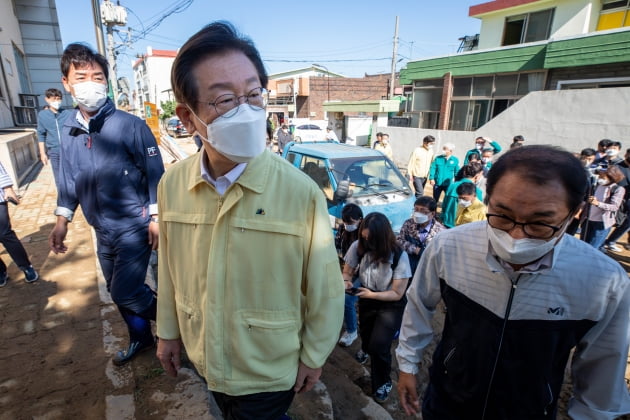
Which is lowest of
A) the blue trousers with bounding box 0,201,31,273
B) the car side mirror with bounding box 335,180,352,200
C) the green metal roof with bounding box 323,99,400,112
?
the blue trousers with bounding box 0,201,31,273

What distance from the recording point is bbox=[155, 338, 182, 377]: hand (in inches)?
65.6

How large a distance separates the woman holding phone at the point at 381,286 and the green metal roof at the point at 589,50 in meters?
12.0

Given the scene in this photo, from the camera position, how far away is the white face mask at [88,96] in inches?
91.1

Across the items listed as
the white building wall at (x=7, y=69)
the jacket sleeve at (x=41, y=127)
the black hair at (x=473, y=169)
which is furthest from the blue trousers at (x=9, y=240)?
the white building wall at (x=7, y=69)

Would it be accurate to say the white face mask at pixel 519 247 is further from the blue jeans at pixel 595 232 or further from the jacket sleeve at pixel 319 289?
the blue jeans at pixel 595 232

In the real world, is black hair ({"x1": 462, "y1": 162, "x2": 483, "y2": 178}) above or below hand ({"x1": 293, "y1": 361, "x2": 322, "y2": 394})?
above

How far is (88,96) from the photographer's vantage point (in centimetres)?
231

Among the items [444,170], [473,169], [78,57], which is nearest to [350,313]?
[78,57]

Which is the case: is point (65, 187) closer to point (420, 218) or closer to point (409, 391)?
point (409, 391)

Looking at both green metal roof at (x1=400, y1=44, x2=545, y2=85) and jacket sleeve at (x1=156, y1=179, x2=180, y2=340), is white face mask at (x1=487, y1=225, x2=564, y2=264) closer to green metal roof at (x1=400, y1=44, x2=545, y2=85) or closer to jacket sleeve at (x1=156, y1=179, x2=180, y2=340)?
jacket sleeve at (x1=156, y1=179, x2=180, y2=340)

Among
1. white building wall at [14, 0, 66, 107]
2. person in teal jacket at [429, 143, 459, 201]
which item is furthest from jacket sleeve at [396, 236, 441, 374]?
white building wall at [14, 0, 66, 107]

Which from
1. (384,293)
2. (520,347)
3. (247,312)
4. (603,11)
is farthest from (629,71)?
(247,312)

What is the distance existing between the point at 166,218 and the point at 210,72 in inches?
25.6

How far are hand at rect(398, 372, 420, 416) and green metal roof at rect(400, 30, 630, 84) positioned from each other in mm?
12954
